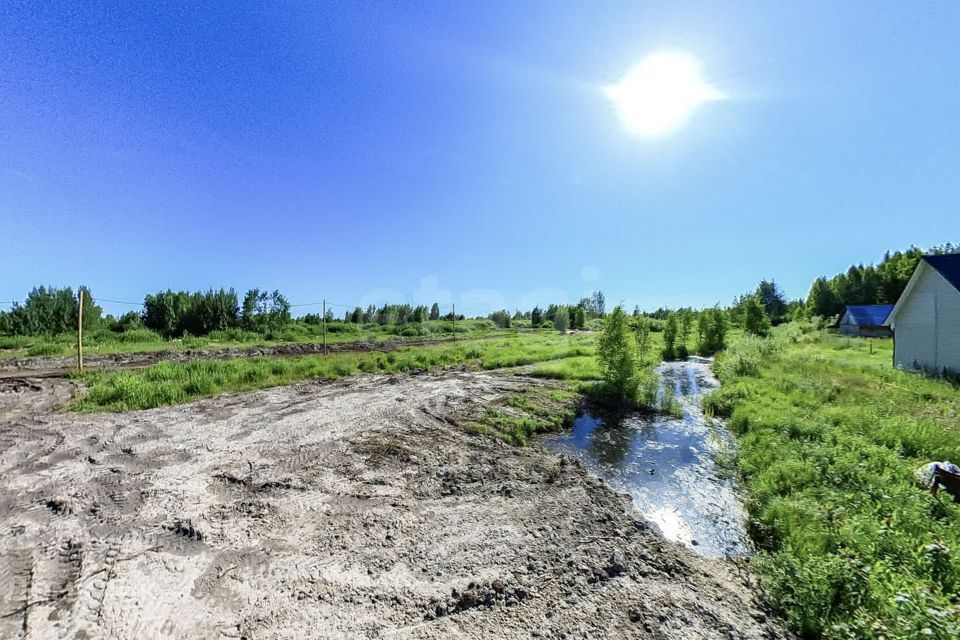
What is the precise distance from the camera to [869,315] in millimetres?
39469

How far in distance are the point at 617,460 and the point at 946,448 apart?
20.7 feet

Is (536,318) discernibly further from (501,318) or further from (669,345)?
(669,345)

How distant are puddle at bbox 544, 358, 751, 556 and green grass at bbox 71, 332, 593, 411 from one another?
34.8ft

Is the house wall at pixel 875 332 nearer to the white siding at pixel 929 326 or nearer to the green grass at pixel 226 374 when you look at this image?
the white siding at pixel 929 326

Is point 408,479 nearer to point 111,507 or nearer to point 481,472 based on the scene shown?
point 481,472

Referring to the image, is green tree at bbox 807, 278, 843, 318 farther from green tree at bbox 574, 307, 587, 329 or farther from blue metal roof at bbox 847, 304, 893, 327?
green tree at bbox 574, 307, 587, 329

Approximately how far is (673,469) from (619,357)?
22.0ft

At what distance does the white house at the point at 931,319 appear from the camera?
1479cm

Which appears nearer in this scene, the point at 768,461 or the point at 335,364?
the point at 768,461

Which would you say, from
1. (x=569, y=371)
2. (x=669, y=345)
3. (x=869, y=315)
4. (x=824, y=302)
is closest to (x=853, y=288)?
(x=824, y=302)

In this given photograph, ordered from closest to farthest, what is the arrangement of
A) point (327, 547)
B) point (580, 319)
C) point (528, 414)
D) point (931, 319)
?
point (327, 547) < point (528, 414) < point (931, 319) < point (580, 319)

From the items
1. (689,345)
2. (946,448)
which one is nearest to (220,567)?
(946,448)

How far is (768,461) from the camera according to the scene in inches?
296

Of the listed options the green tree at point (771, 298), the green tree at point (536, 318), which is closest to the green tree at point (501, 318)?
the green tree at point (536, 318)
